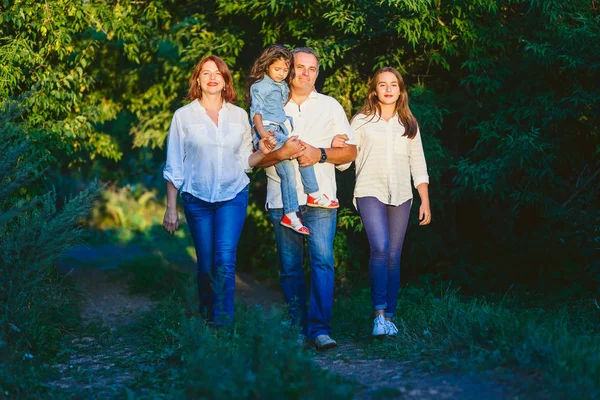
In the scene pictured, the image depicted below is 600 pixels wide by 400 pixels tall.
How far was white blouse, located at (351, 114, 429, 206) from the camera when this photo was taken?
5746 millimetres

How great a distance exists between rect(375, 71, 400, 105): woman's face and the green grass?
4.99ft

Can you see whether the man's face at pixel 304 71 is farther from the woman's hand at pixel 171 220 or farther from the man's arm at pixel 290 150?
the woman's hand at pixel 171 220

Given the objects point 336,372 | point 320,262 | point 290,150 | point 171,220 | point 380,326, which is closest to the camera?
point 336,372

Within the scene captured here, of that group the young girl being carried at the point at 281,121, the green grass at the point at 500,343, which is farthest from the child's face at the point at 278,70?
the green grass at the point at 500,343

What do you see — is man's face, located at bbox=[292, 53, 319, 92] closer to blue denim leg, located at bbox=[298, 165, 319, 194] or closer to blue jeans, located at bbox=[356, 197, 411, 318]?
blue denim leg, located at bbox=[298, 165, 319, 194]

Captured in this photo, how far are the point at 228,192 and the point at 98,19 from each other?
359cm

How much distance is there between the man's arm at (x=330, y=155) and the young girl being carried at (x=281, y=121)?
0.22 feet

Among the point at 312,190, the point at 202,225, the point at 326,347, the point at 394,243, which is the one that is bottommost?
the point at 326,347

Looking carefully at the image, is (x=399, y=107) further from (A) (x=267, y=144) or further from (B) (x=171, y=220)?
(B) (x=171, y=220)

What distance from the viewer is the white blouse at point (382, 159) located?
5746mm

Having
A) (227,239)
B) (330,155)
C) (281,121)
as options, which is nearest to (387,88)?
(330,155)

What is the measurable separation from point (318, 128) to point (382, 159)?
1.87ft

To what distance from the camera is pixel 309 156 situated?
5348mm

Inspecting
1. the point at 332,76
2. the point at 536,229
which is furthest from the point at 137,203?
the point at 536,229
